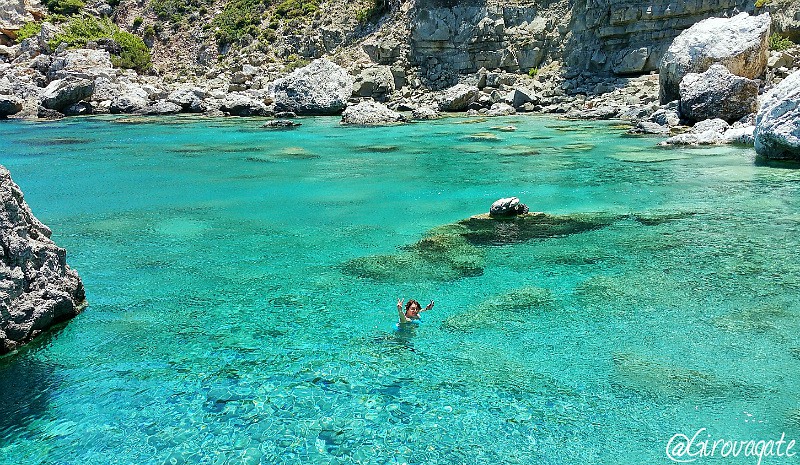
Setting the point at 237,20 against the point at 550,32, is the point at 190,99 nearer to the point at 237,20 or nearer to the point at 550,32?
the point at 237,20

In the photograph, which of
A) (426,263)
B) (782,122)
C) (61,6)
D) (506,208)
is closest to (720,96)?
(782,122)

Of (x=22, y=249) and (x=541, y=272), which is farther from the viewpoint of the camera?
(x=541, y=272)

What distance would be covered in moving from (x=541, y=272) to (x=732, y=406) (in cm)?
494

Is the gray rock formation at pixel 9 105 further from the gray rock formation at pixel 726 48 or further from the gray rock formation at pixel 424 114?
the gray rock formation at pixel 726 48

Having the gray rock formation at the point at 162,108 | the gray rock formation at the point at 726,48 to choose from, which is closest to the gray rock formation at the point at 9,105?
the gray rock formation at the point at 162,108

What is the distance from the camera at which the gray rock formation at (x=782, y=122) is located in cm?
1989

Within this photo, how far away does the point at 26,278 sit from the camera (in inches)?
351

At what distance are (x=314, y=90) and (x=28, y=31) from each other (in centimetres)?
3764

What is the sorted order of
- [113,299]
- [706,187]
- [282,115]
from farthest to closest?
1. [282,115]
2. [706,187]
3. [113,299]

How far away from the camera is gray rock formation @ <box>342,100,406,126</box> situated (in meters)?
41.3

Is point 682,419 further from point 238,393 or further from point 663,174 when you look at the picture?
point 663,174

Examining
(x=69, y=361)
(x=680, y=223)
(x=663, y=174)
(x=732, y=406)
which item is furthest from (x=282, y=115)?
(x=732, y=406)

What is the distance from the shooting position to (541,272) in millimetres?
11602

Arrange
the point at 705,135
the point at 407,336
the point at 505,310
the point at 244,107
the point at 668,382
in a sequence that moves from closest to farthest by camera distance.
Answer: the point at 668,382, the point at 407,336, the point at 505,310, the point at 705,135, the point at 244,107
